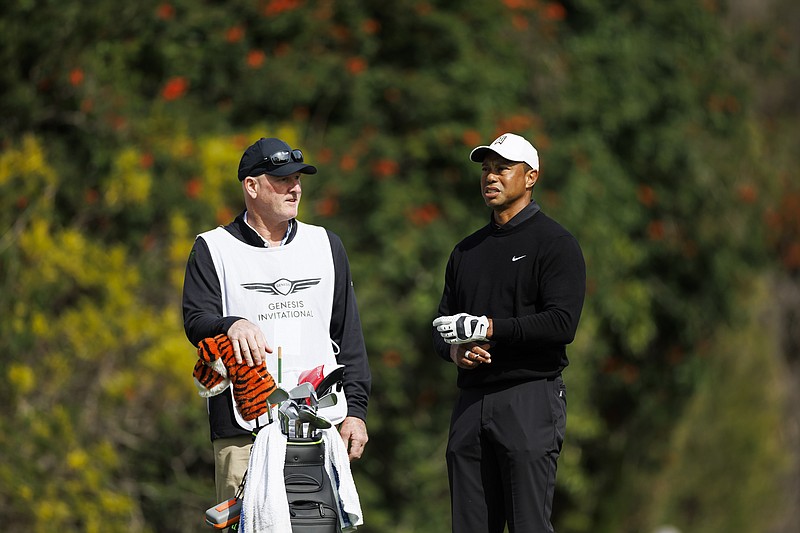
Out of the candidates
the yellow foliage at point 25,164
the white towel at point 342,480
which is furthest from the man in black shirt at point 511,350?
the yellow foliage at point 25,164

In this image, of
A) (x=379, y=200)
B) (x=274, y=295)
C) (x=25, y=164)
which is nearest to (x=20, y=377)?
(x=25, y=164)

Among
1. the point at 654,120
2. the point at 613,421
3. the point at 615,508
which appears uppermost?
the point at 654,120

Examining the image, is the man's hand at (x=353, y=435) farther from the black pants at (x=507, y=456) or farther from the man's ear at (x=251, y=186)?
the man's ear at (x=251, y=186)

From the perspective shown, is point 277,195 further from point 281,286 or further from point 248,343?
point 248,343

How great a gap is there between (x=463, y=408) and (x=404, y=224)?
246 inches

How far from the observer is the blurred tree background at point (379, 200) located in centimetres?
927

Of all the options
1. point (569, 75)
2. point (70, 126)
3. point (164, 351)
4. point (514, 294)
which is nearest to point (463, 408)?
point (514, 294)

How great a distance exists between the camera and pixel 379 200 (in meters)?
11.2

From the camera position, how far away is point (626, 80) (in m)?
13.0

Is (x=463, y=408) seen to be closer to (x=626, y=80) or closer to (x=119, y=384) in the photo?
(x=119, y=384)

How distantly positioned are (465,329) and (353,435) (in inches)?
23.4

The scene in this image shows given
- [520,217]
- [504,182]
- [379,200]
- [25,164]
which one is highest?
[25,164]

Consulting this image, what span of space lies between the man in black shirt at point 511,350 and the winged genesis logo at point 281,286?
0.51 metres

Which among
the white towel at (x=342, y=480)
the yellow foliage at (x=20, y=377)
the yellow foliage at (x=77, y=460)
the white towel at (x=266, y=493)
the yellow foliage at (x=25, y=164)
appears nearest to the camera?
the white towel at (x=266, y=493)
